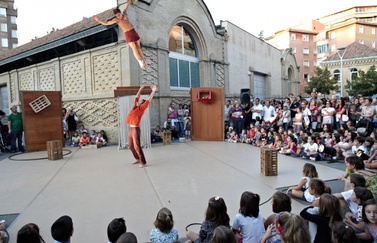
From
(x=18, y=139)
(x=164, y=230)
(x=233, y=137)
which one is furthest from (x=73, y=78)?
(x=164, y=230)

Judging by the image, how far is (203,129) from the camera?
1227 cm

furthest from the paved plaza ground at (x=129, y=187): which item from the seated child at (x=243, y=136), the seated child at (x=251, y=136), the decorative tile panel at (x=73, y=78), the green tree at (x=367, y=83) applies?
the green tree at (x=367, y=83)

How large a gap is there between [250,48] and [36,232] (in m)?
20.3

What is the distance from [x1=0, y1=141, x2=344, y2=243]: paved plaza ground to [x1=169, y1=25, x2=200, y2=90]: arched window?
258 inches

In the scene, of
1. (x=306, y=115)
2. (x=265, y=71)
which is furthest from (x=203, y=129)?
(x=265, y=71)

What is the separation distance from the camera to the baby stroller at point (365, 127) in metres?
8.70

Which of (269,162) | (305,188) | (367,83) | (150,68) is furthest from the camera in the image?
(367,83)

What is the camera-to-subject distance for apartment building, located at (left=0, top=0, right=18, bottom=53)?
4884 cm

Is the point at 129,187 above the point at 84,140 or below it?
below

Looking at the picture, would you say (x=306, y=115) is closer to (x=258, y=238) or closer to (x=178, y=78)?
(x=178, y=78)

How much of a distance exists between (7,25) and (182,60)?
164 feet

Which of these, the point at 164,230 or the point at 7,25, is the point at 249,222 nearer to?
the point at 164,230

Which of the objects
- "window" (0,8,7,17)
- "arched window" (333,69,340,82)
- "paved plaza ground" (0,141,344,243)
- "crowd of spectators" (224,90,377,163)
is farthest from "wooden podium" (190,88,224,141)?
"window" (0,8,7,17)

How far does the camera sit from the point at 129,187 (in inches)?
208
